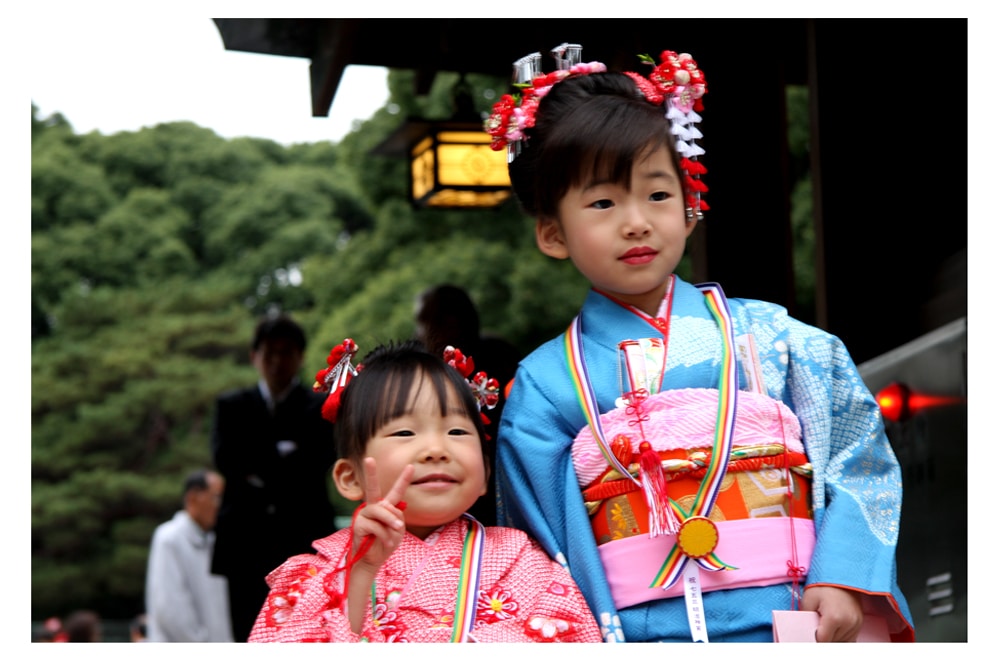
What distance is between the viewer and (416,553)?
2.54 meters

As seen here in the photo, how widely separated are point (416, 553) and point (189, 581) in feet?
23.3

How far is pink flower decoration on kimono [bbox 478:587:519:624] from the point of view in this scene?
8.00 ft

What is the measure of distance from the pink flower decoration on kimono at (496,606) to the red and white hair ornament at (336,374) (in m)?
0.55

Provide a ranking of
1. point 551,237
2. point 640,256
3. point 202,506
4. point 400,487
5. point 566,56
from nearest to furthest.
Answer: point 400,487
point 640,256
point 551,237
point 566,56
point 202,506

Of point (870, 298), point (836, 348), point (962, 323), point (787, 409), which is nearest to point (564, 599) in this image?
point (787, 409)

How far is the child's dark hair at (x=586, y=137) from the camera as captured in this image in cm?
259

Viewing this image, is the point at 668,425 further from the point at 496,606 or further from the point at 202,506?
the point at 202,506

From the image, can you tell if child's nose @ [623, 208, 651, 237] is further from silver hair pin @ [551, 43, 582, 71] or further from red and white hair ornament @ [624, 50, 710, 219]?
silver hair pin @ [551, 43, 582, 71]

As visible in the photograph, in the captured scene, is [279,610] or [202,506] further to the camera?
[202,506]

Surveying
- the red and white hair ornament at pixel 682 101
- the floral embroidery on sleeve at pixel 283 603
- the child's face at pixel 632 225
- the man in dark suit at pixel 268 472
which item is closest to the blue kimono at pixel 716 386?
the child's face at pixel 632 225

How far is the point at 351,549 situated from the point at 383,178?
14.5 metres

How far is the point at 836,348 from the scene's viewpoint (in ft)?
8.78

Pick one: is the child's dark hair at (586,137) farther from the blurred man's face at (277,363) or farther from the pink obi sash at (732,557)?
the blurred man's face at (277,363)

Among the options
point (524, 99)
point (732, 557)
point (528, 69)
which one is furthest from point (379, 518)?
point (528, 69)
